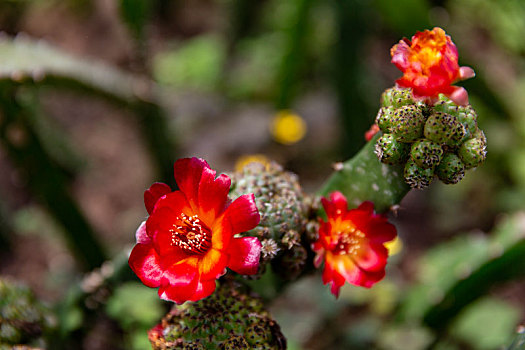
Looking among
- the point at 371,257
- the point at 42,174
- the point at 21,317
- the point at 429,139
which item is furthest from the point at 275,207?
the point at 42,174

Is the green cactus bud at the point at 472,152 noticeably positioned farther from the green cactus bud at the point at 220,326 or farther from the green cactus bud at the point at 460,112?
the green cactus bud at the point at 220,326

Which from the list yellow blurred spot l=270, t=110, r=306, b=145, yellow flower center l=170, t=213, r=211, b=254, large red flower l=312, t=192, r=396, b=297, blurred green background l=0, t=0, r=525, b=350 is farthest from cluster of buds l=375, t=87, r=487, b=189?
yellow blurred spot l=270, t=110, r=306, b=145

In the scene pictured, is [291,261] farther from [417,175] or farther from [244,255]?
[417,175]

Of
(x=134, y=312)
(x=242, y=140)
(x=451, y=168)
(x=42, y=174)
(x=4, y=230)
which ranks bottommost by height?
(x=451, y=168)

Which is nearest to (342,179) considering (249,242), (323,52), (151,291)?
(249,242)

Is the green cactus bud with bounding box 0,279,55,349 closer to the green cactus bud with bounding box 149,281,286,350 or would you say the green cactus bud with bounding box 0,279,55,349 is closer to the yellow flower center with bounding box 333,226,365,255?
A: the green cactus bud with bounding box 149,281,286,350
